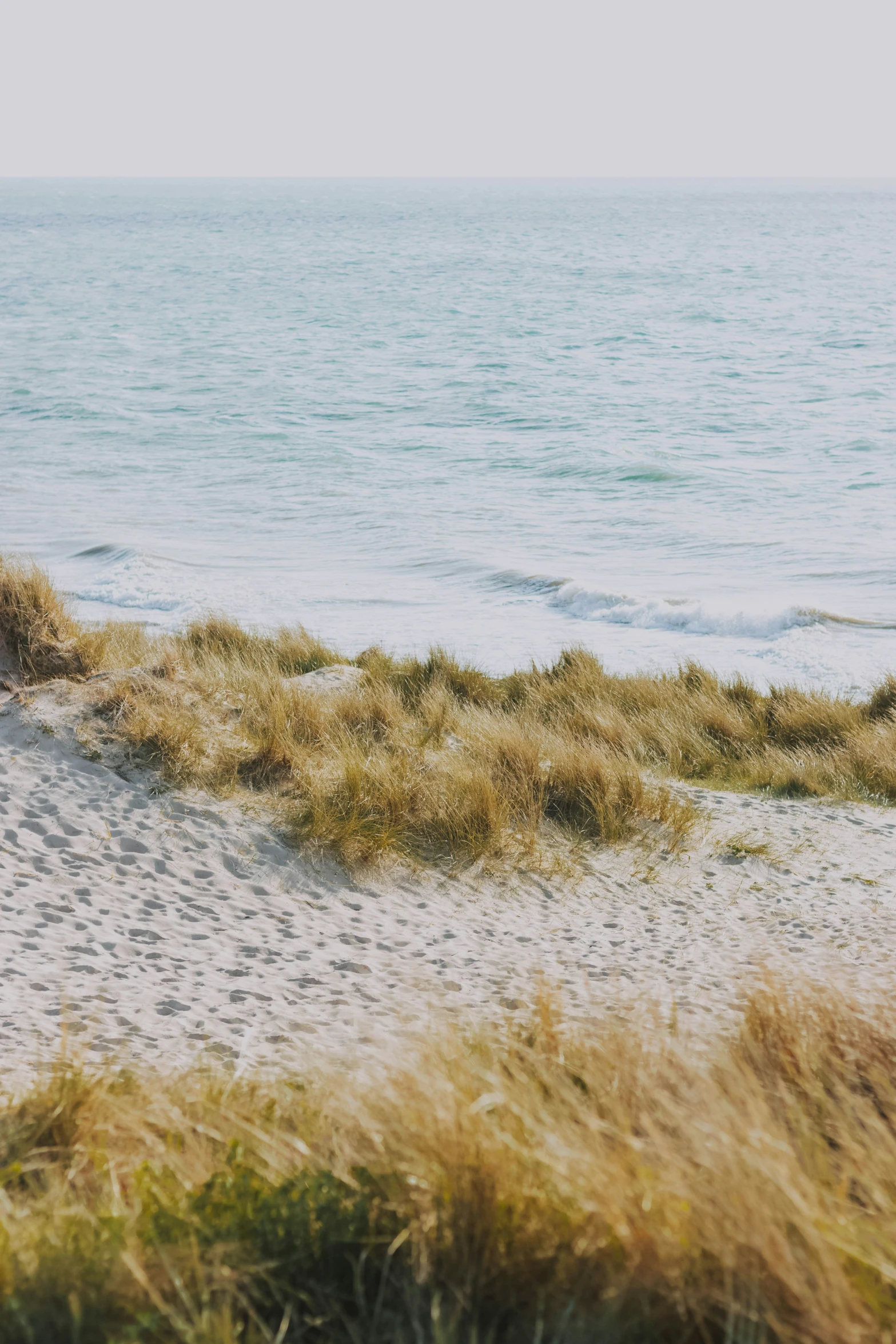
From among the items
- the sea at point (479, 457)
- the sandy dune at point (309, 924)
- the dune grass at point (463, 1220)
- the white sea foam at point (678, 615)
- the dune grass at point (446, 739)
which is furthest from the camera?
the sea at point (479, 457)

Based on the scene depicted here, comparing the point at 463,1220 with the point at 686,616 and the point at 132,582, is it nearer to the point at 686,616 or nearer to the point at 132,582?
the point at 686,616

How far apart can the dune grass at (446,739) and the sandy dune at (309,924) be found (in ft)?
0.87

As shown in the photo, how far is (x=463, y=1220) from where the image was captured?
6.75 ft

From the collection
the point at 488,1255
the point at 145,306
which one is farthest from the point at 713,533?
the point at 145,306

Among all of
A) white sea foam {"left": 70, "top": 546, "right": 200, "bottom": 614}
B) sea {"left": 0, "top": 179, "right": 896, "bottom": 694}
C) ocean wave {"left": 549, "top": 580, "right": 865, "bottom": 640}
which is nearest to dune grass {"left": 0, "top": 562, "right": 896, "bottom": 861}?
sea {"left": 0, "top": 179, "right": 896, "bottom": 694}

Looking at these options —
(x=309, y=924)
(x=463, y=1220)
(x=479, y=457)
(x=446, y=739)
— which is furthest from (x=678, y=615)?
(x=463, y=1220)

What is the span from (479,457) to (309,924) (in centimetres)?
1807

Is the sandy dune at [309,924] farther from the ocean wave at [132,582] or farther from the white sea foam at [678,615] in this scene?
the ocean wave at [132,582]

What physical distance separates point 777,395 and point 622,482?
8893 mm

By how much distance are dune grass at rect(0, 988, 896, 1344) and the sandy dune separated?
1.04 metres

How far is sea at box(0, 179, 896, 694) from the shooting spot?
13.1 metres

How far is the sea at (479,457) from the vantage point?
43.1 ft

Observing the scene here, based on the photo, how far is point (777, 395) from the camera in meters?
26.5

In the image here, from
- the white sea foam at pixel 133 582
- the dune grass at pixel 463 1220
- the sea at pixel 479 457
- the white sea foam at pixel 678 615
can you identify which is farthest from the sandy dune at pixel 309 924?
the white sea foam at pixel 133 582
